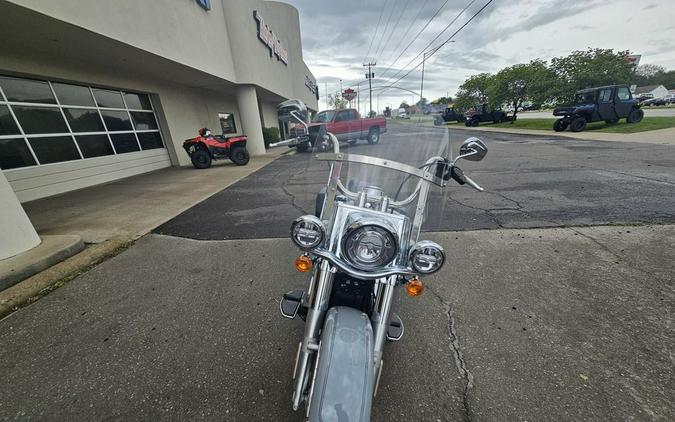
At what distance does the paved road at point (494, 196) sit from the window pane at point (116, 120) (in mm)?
5501

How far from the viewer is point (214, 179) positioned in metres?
8.26

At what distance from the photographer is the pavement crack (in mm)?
1500

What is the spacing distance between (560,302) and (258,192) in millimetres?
5993

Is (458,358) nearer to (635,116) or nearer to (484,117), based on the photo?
(635,116)

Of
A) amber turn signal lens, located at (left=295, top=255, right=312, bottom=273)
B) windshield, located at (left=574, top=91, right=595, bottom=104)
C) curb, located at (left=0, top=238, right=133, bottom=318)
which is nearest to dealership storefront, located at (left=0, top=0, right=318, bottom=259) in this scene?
curb, located at (left=0, top=238, right=133, bottom=318)

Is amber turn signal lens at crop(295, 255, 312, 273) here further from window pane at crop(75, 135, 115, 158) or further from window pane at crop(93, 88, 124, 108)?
window pane at crop(93, 88, 124, 108)

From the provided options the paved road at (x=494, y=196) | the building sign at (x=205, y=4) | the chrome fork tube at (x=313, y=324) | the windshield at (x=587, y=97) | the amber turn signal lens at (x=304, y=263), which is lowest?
the paved road at (x=494, y=196)

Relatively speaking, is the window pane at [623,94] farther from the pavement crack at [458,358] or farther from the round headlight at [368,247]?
the round headlight at [368,247]

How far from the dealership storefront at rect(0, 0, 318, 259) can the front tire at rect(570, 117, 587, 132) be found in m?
18.0

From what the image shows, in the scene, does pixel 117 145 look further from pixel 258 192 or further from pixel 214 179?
pixel 258 192

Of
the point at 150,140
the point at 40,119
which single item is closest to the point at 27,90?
the point at 40,119

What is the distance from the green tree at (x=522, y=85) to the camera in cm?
2188

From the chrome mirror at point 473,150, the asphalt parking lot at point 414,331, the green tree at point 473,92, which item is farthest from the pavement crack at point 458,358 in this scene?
the green tree at point 473,92

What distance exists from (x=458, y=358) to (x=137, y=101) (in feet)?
43.3
